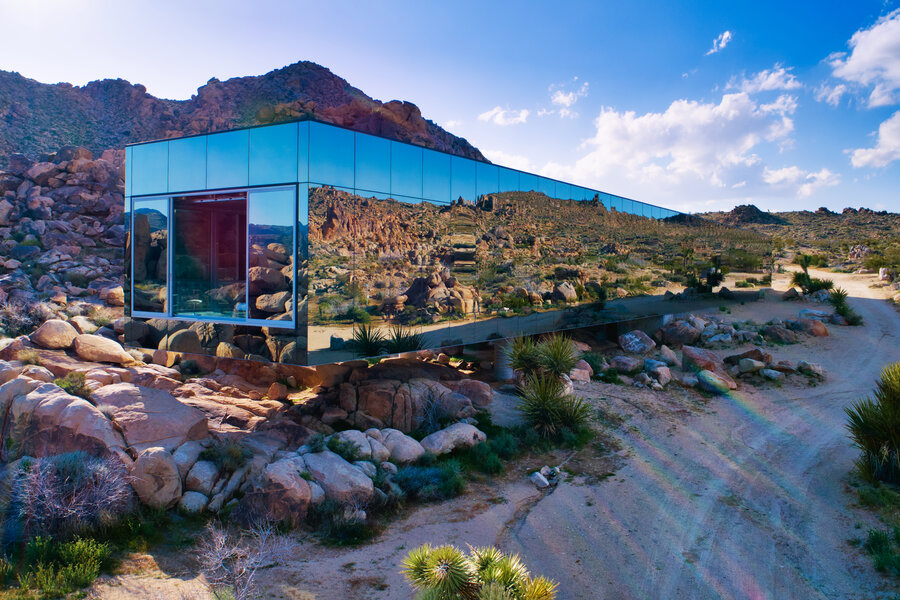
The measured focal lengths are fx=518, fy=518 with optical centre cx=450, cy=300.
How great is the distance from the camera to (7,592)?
4.89 m

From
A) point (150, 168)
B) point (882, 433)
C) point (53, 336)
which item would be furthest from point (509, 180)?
point (53, 336)

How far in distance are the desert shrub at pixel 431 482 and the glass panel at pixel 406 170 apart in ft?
16.7

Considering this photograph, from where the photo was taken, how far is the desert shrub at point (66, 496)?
590cm

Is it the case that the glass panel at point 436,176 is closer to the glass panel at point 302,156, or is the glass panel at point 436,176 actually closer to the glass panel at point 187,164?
the glass panel at point 302,156

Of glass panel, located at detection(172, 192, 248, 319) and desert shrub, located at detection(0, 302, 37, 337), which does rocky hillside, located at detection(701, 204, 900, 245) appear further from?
desert shrub, located at detection(0, 302, 37, 337)

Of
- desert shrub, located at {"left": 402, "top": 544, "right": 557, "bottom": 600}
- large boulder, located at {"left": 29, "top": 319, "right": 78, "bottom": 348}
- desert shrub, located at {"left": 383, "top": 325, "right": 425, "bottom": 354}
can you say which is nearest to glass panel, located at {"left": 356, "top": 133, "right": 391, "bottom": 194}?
desert shrub, located at {"left": 383, "top": 325, "right": 425, "bottom": 354}

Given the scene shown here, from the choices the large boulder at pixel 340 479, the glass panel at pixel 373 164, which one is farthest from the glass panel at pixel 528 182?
the large boulder at pixel 340 479

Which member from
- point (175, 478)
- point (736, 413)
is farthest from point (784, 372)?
point (175, 478)

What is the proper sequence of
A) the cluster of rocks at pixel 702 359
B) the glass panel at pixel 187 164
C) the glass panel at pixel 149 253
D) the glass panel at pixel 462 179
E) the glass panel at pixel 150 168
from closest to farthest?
1. the glass panel at pixel 187 164
2. the glass panel at pixel 150 168
3. the glass panel at pixel 149 253
4. the glass panel at pixel 462 179
5. the cluster of rocks at pixel 702 359

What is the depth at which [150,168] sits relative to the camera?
10.5 m

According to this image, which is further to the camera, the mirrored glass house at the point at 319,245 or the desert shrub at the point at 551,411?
the desert shrub at the point at 551,411

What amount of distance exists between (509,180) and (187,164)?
7.35 m

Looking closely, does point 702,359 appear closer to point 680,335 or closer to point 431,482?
point 680,335

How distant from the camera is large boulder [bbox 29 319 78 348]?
12.0 metres
